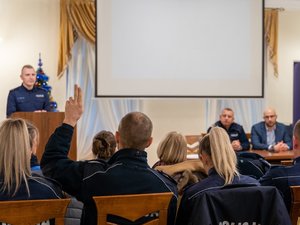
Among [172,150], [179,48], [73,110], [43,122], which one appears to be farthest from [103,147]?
[179,48]

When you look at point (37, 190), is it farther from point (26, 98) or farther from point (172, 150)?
point (26, 98)

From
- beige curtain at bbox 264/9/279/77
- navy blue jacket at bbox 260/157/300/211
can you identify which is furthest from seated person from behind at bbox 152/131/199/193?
beige curtain at bbox 264/9/279/77

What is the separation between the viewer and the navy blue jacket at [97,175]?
6.52ft

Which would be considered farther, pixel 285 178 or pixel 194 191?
pixel 285 178

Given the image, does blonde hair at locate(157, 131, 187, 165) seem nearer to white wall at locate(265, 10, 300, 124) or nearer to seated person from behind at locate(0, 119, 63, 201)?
seated person from behind at locate(0, 119, 63, 201)

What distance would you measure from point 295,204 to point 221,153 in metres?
0.45

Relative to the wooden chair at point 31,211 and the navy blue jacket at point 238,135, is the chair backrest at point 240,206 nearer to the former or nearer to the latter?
the wooden chair at point 31,211

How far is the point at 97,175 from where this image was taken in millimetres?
1985

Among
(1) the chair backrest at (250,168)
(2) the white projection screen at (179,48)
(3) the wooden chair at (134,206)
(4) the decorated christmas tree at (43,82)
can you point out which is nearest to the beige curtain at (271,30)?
(2) the white projection screen at (179,48)

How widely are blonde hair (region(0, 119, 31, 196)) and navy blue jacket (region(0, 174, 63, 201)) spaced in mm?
18

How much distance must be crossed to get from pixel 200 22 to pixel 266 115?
63.8 inches

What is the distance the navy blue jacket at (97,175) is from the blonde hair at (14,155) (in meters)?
0.14

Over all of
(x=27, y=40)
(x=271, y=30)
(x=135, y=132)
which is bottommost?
(x=135, y=132)

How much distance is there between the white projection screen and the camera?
5.96 meters
